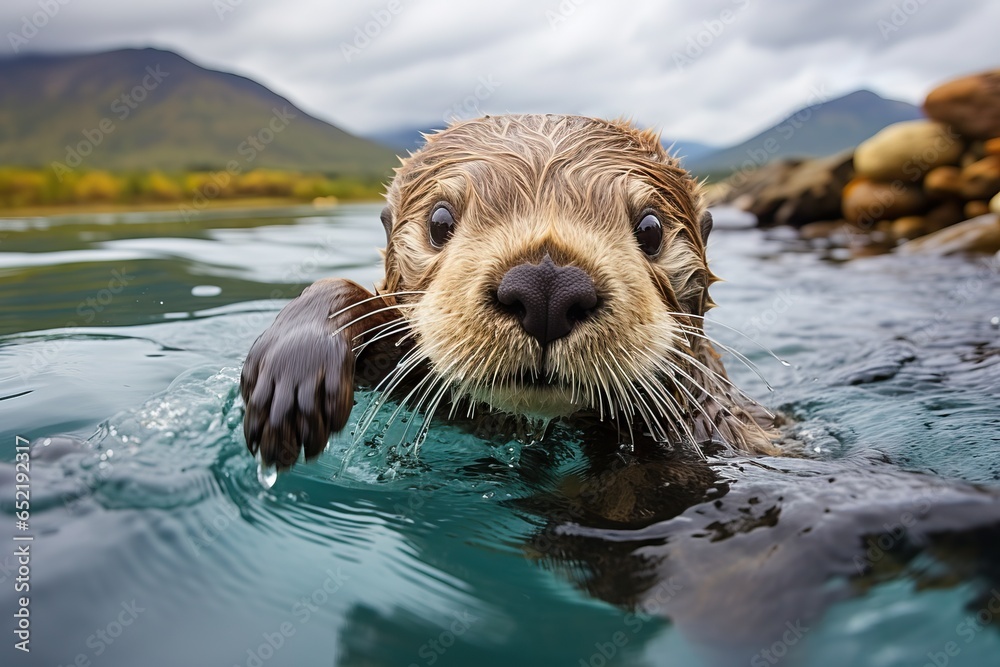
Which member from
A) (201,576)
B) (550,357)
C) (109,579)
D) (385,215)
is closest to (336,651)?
(201,576)

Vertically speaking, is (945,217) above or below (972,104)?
below

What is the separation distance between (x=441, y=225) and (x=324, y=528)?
1.21m

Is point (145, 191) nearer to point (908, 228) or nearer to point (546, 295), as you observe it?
point (908, 228)

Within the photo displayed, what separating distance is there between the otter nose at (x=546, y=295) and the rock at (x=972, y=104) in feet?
48.8

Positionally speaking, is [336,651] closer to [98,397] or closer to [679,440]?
[679,440]

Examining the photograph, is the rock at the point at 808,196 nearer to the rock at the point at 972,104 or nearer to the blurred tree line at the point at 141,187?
the rock at the point at 972,104

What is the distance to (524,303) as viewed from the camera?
2297 mm

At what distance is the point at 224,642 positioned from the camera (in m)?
1.86

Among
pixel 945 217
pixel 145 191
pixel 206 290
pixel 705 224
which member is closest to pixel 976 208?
pixel 945 217

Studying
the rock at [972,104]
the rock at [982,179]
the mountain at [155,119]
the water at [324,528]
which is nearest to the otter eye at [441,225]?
the water at [324,528]

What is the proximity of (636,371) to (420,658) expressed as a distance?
44.6 inches

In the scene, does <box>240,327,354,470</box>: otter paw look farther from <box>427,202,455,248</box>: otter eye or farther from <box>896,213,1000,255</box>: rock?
<box>896,213,1000,255</box>: rock

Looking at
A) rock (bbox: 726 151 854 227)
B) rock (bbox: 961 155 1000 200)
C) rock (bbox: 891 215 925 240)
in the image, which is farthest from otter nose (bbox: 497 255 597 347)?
rock (bbox: 726 151 854 227)

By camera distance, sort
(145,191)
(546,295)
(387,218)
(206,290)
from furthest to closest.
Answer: (145,191) → (206,290) → (387,218) → (546,295)
